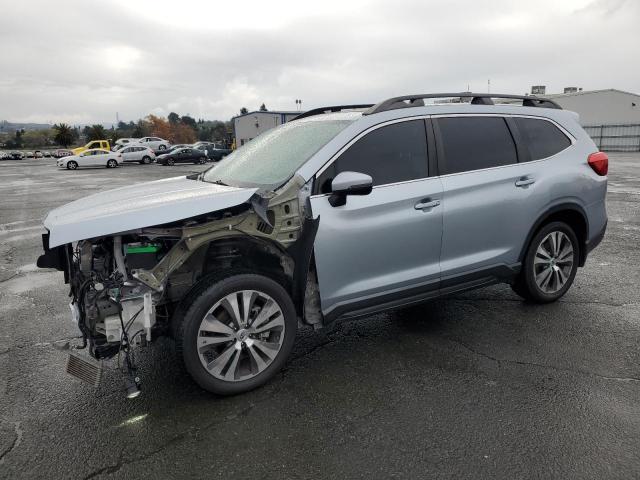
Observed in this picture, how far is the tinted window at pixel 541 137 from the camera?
4352mm

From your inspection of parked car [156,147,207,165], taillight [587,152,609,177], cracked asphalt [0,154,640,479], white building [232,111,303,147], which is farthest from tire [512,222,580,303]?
white building [232,111,303,147]

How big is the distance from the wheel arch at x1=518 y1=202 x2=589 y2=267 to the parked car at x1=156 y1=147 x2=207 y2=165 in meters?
35.2

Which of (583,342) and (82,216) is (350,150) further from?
(583,342)

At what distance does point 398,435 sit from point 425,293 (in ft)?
4.30

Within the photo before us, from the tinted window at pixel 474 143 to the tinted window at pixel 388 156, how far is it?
227 mm

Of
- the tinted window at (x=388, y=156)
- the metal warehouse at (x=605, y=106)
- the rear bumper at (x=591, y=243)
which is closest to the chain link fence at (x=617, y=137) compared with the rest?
the metal warehouse at (x=605, y=106)

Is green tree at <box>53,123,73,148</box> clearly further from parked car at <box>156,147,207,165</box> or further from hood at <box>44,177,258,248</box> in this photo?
hood at <box>44,177,258,248</box>

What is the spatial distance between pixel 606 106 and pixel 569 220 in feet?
175

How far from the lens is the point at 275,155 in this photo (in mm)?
3906

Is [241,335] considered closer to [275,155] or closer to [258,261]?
[258,261]

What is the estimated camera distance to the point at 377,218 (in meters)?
3.44

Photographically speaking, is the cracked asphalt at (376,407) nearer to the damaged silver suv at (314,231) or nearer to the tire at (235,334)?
the tire at (235,334)

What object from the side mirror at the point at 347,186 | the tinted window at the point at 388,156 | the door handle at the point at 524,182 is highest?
the tinted window at the point at 388,156

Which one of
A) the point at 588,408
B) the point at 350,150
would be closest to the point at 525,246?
the point at 588,408
